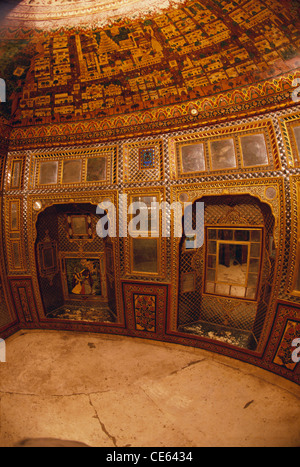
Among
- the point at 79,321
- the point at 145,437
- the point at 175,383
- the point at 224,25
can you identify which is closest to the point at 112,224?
the point at 79,321

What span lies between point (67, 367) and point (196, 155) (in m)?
4.92

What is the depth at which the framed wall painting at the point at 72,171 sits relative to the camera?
529cm

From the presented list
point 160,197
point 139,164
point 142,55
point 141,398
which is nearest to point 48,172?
point 139,164

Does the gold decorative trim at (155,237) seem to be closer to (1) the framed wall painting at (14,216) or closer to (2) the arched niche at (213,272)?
(2) the arched niche at (213,272)

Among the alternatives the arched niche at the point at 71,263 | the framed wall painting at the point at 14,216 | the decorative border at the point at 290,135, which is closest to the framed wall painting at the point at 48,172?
the arched niche at the point at 71,263

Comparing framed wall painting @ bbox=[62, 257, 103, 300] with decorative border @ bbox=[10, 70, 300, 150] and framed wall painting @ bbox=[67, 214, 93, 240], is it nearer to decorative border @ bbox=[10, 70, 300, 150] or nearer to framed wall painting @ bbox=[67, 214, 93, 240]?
framed wall painting @ bbox=[67, 214, 93, 240]

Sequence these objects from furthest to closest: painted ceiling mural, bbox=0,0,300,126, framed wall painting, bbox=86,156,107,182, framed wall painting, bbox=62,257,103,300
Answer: framed wall painting, bbox=62,257,103,300, framed wall painting, bbox=86,156,107,182, painted ceiling mural, bbox=0,0,300,126

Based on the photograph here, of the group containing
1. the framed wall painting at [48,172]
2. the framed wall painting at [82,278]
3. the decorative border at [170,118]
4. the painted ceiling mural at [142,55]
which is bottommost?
the framed wall painting at [82,278]

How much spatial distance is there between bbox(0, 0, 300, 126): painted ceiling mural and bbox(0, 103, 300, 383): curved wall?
686mm

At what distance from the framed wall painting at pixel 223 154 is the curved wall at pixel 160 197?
0.02 meters

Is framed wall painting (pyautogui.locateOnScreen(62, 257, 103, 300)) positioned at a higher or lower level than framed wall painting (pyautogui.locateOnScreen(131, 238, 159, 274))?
lower

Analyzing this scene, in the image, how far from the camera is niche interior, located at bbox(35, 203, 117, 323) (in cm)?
578

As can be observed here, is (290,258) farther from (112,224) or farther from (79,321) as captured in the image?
(79,321)

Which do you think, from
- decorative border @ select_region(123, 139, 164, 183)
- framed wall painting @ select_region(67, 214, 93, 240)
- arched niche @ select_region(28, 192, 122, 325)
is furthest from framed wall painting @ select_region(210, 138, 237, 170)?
framed wall painting @ select_region(67, 214, 93, 240)
